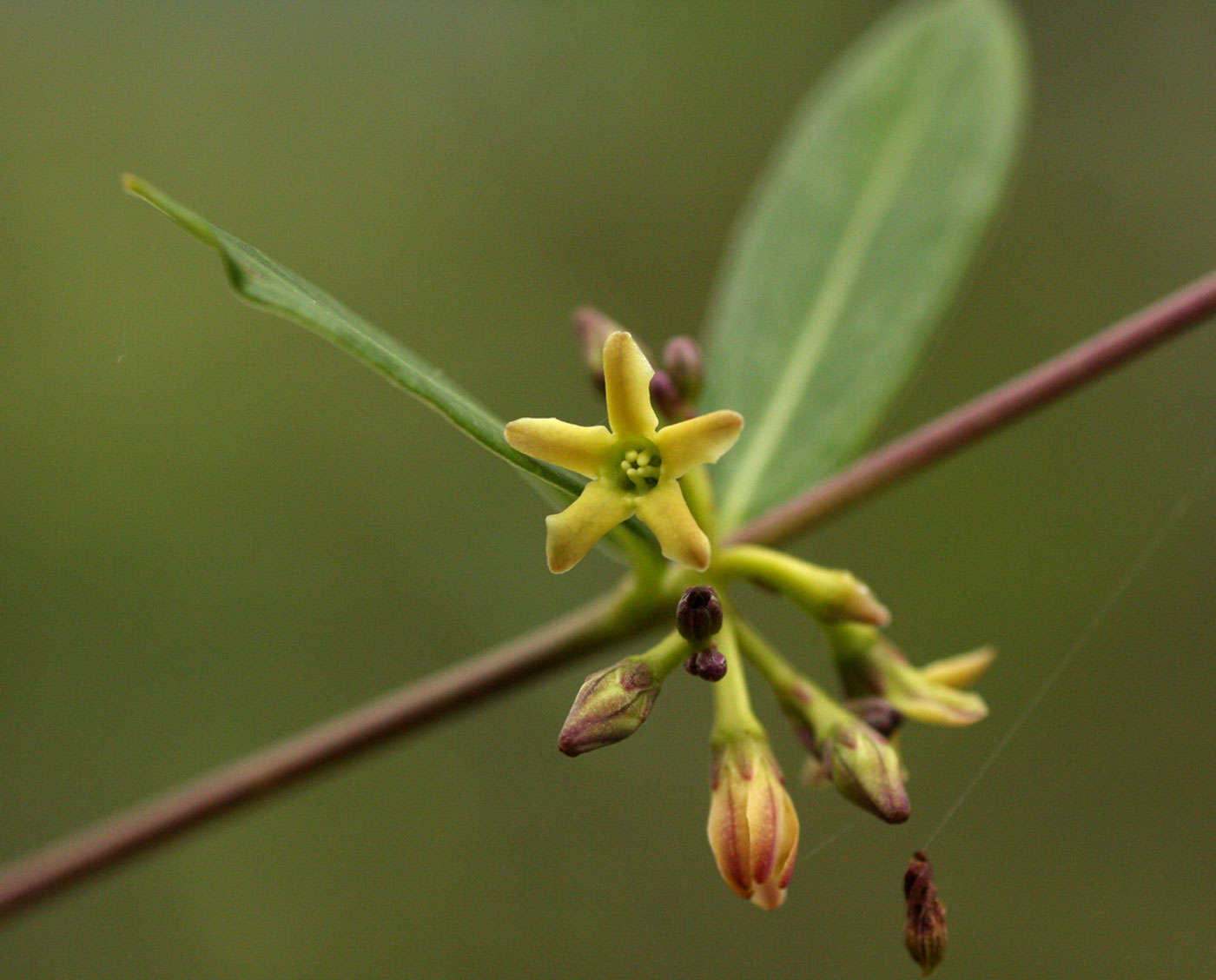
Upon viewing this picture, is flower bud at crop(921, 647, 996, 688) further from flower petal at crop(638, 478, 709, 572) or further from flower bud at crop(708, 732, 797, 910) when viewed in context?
flower petal at crop(638, 478, 709, 572)

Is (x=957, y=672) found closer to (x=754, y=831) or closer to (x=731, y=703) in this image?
(x=731, y=703)

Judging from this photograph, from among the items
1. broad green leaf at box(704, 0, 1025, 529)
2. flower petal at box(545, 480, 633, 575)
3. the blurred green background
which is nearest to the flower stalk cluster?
flower petal at box(545, 480, 633, 575)

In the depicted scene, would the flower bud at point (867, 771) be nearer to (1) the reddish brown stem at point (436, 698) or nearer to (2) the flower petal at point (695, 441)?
(1) the reddish brown stem at point (436, 698)

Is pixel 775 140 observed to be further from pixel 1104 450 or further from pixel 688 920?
pixel 688 920

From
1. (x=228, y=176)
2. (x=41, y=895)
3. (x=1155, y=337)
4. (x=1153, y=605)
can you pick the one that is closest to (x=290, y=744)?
(x=41, y=895)

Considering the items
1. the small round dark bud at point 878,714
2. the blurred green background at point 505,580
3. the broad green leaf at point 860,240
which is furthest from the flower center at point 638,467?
the blurred green background at point 505,580

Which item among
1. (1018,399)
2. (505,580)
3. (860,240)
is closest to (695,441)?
(1018,399)
